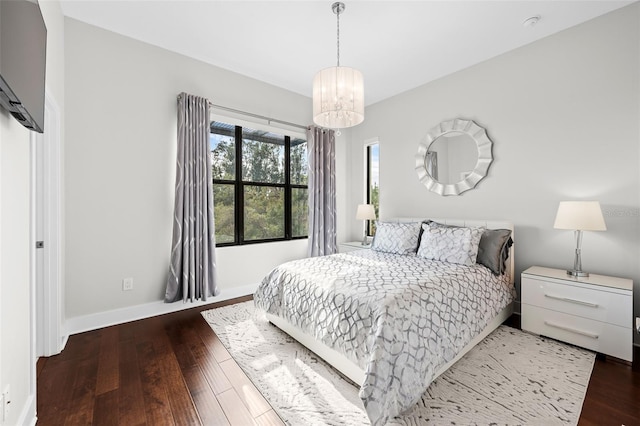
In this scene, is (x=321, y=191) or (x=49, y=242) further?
(x=321, y=191)

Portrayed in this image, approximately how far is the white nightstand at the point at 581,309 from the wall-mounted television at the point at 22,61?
349 centimetres

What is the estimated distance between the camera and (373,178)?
4.48m

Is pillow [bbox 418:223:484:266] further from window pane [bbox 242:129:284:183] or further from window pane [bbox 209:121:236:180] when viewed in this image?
window pane [bbox 209:121:236:180]

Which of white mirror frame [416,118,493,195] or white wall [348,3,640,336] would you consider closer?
white wall [348,3,640,336]

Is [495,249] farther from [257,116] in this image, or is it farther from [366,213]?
[257,116]

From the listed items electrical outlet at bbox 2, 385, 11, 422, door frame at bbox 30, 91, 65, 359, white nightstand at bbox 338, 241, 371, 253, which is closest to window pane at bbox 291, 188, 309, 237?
white nightstand at bbox 338, 241, 371, 253

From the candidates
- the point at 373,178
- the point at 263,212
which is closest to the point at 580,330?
the point at 373,178

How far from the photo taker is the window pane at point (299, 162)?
4.11m

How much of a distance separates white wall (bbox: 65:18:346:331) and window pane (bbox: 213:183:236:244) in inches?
20.4

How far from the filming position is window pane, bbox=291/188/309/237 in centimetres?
412

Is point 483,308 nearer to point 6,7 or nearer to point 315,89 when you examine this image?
point 315,89

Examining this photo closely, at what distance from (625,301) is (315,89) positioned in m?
2.87

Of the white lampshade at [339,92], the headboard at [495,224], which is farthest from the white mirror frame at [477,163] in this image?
→ the white lampshade at [339,92]

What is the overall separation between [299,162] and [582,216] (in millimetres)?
3231
